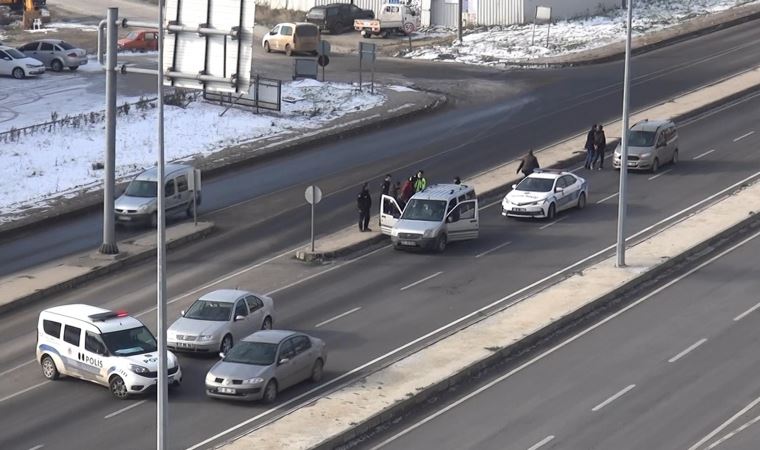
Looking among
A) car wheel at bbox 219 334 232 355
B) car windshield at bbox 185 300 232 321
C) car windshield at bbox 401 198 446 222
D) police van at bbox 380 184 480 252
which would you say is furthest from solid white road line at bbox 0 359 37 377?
car windshield at bbox 401 198 446 222

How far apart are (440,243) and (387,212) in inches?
101

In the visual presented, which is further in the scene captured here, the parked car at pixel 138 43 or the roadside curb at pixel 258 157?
the parked car at pixel 138 43

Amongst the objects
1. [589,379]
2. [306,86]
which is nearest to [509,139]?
[306,86]

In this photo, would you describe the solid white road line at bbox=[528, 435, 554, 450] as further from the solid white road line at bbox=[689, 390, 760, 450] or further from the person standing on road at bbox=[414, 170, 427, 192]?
the person standing on road at bbox=[414, 170, 427, 192]

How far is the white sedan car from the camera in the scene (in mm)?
42278

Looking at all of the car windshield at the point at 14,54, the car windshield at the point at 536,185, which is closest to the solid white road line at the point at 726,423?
the car windshield at the point at 536,185

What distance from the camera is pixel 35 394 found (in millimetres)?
28250

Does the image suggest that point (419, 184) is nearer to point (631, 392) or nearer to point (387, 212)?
point (387, 212)

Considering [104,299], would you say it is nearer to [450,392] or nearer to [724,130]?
[450,392]

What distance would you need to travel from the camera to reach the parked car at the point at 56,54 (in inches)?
2562

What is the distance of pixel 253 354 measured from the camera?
27.7 metres

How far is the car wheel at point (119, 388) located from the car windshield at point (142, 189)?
15064 millimetres

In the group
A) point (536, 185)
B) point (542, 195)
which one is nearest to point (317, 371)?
point (542, 195)

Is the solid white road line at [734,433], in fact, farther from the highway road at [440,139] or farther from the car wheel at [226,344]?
the highway road at [440,139]
